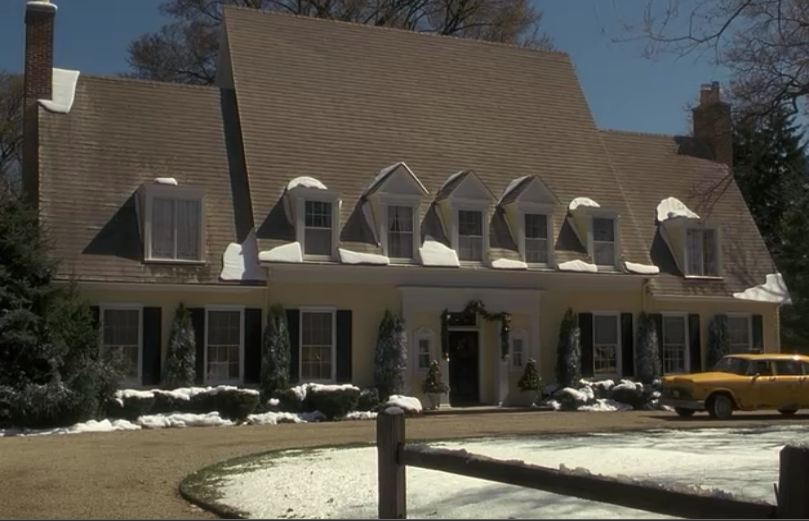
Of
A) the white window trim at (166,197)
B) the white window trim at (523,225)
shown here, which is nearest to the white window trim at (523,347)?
the white window trim at (523,225)

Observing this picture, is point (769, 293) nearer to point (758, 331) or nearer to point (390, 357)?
point (758, 331)

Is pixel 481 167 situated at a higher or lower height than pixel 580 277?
→ higher

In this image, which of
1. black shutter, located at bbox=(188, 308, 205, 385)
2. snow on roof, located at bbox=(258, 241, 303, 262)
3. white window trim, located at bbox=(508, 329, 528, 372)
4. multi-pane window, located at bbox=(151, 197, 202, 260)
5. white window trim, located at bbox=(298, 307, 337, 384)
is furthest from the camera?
white window trim, located at bbox=(508, 329, 528, 372)

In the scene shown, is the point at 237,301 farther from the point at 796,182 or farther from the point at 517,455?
the point at 796,182

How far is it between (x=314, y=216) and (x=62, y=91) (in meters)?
7.44

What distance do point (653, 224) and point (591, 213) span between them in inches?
141

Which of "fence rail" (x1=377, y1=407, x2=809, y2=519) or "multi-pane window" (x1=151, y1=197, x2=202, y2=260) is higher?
"multi-pane window" (x1=151, y1=197, x2=202, y2=260)

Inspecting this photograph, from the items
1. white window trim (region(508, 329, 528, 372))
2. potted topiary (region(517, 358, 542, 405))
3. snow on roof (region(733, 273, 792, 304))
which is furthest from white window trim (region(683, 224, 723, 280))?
potted topiary (region(517, 358, 542, 405))

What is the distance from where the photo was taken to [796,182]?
112ft

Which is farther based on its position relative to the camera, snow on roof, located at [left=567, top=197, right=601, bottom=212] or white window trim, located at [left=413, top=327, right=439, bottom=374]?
snow on roof, located at [left=567, top=197, right=601, bottom=212]

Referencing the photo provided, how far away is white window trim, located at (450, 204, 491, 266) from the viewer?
87.1ft

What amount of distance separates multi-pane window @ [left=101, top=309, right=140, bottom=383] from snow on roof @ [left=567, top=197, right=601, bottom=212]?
500 inches

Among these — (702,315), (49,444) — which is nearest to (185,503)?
(49,444)

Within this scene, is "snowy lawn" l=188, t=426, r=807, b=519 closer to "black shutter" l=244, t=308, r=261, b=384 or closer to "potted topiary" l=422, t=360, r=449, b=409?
"potted topiary" l=422, t=360, r=449, b=409
